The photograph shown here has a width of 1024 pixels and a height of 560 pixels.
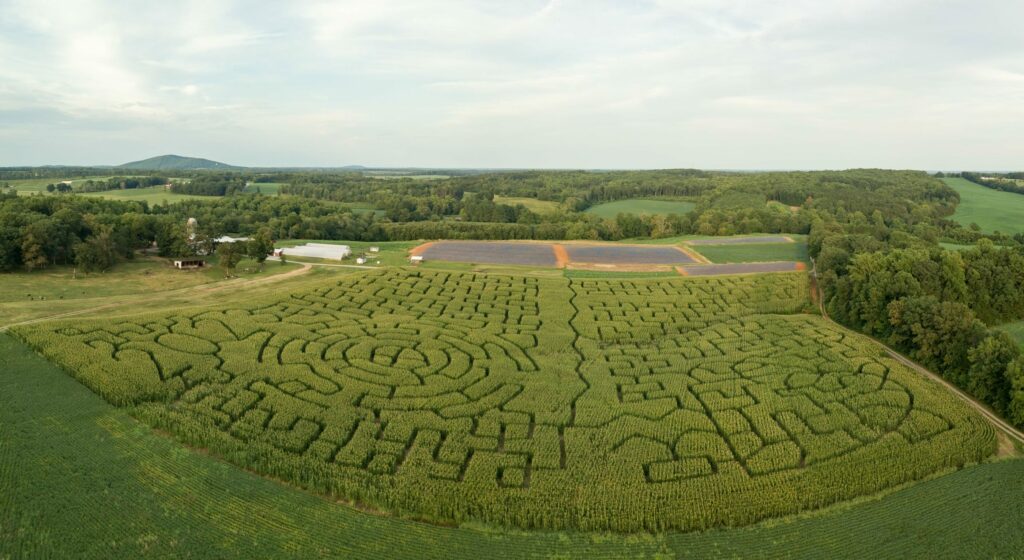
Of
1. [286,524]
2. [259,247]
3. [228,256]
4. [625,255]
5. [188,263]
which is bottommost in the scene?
[286,524]

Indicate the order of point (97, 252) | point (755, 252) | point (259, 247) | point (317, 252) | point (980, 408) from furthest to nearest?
point (755, 252), point (317, 252), point (259, 247), point (97, 252), point (980, 408)

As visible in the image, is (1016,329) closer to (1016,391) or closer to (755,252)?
(1016,391)

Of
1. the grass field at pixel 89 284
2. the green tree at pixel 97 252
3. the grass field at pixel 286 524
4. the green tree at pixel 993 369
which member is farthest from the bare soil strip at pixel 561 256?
the green tree at pixel 97 252

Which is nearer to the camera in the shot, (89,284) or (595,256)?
(89,284)

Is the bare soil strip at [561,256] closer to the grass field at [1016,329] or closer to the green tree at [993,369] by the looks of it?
the green tree at [993,369]

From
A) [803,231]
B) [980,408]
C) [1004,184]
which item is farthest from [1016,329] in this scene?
[1004,184]

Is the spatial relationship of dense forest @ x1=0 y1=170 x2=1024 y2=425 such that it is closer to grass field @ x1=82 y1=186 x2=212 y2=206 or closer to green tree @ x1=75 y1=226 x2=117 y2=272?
green tree @ x1=75 y1=226 x2=117 y2=272
